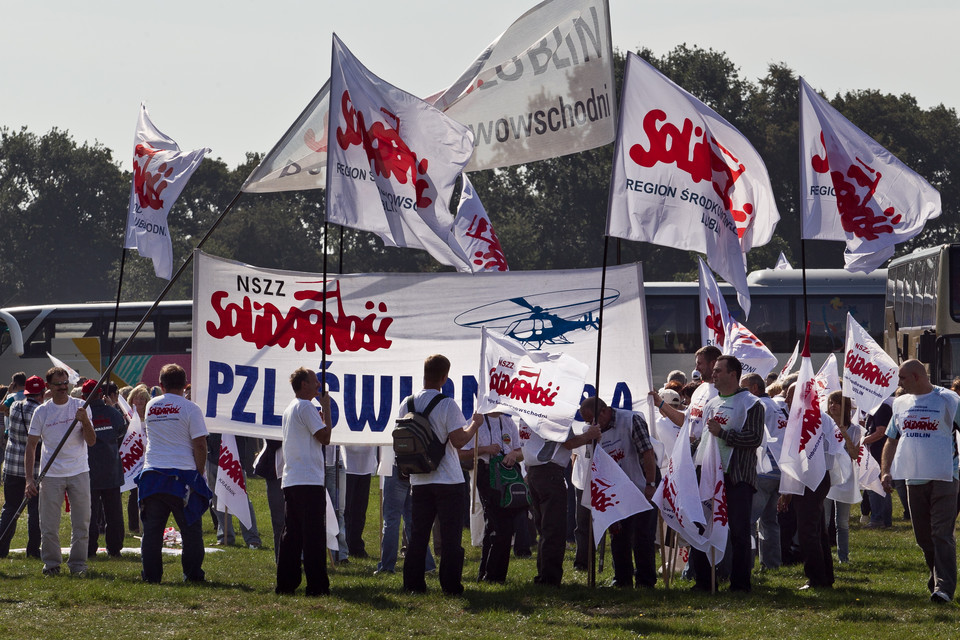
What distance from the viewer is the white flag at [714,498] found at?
10.1m

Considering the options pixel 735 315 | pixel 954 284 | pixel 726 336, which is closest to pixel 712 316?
pixel 726 336

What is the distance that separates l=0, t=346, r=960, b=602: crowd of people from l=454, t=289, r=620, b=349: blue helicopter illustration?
2.65 feet

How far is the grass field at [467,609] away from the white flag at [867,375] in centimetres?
255

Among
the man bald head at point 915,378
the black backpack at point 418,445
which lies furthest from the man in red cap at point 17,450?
the man bald head at point 915,378

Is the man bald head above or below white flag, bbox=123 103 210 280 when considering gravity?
below

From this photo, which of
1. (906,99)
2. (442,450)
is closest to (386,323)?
(442,450)

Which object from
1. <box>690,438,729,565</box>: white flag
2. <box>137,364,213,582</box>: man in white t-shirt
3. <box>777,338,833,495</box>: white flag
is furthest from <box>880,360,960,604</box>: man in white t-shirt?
<box>137,364,213,582</box>: man in white t-shirt

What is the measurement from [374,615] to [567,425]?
7.03 feet

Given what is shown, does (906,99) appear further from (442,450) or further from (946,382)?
(442,450)

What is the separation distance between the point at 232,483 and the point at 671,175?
5.71m

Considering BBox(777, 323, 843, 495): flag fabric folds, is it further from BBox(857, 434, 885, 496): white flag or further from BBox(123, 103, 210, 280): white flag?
BBox(123, 103, 210, 280): white flag

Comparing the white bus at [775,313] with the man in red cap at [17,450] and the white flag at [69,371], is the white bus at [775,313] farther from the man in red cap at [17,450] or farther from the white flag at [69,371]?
the man in red cap at [17,450]

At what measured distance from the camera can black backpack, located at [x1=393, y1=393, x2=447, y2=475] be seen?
9.91m

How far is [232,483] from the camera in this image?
44.2 feet
